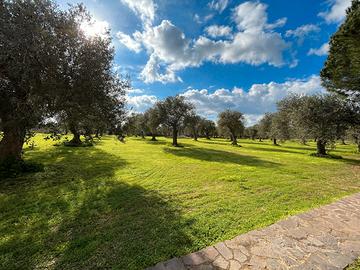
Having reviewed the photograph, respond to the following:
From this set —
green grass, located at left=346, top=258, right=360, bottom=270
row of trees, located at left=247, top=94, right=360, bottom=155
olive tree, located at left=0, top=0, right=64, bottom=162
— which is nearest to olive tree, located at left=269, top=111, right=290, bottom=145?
row of trees, located at left=247, top=94, right=360, bottom=155

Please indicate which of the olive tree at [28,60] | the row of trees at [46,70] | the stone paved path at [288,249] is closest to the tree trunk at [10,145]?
the row of trees at [46,70]

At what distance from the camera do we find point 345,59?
16.6 metres

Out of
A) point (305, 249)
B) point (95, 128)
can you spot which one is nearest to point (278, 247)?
point (305, 249)

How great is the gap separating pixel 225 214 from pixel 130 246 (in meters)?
3.41

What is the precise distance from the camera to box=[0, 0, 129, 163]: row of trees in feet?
27.9

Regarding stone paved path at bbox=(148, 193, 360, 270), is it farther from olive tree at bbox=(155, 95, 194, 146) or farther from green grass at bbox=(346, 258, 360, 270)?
olive tree at bbox=(155, 95, 194, 146)

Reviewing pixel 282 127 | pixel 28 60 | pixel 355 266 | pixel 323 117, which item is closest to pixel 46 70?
pixel 28 60

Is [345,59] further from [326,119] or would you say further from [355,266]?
[355,266]

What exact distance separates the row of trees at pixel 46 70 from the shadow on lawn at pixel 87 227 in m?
3.80

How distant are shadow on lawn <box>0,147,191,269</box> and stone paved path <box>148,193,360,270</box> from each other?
74cm

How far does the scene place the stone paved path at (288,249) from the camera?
4.18 meters

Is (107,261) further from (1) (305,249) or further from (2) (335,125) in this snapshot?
(2) (335,125)

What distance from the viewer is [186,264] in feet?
13.6

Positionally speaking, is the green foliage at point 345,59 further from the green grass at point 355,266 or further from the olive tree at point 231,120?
the olive tree at point 231,120
